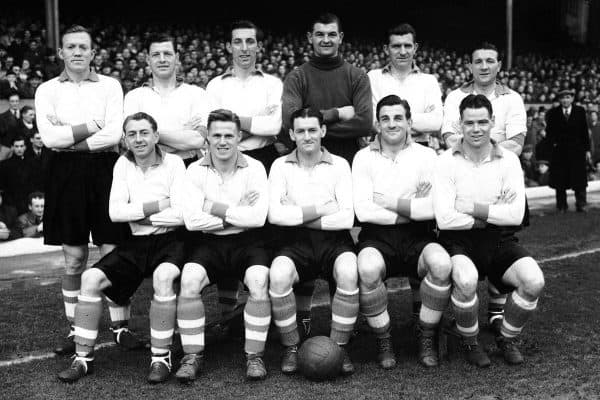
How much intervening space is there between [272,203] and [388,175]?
2.56 ft

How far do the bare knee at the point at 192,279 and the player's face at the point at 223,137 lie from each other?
734 mm

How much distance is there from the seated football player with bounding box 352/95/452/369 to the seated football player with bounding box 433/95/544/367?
0.12 meters

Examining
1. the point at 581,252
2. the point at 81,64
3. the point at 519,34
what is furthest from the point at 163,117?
the point at 519,34

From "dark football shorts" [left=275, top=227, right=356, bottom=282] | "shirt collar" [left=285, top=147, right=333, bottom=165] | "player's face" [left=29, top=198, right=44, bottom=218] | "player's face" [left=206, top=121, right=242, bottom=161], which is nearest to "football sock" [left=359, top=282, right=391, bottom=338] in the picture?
"dark football shorts" [left=275, top=227, right=356, bottom=282]

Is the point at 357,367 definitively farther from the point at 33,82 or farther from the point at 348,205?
the point at 33,82

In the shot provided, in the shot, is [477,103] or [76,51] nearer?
[477,103]

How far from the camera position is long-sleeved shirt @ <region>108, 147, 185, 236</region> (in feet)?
15.4

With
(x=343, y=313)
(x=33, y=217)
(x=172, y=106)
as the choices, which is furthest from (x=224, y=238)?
(x=33, y=217)

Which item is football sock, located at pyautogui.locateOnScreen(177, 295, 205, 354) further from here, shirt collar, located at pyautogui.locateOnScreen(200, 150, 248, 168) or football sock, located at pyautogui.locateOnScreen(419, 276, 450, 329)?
football sock, located at pyautogui.locateOnScreen(419, 276, 450, 329)

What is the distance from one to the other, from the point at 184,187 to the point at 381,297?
141 centimetres

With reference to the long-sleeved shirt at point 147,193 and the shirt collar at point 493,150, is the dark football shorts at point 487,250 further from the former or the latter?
the long-sleeved shirt at point 147,193

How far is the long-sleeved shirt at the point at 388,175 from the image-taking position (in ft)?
15.8

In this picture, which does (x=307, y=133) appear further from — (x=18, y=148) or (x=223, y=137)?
(x=18, y=148)

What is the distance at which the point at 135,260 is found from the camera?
4641mm
